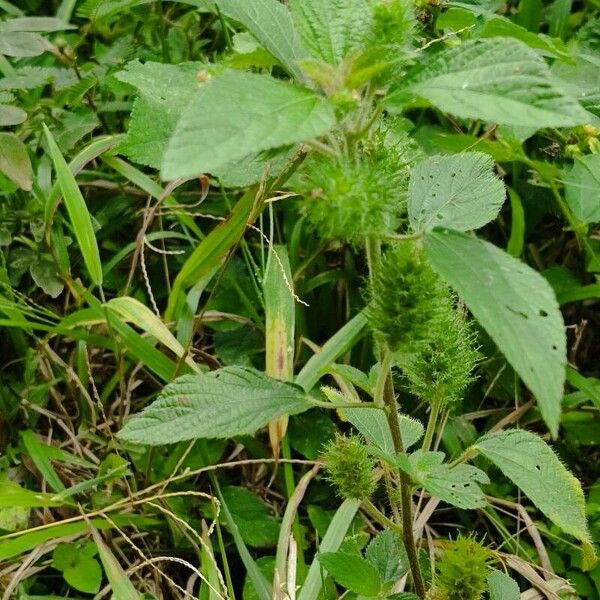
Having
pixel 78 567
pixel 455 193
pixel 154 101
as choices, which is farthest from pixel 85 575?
pixel 455 193

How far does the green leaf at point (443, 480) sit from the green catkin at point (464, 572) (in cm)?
9

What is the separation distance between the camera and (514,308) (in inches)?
26.1

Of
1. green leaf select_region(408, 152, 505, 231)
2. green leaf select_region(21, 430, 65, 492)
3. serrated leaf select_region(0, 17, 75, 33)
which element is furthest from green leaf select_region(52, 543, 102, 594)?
serrated leaf select_region(0, 17, 75, 33)

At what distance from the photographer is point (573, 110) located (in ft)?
2.09

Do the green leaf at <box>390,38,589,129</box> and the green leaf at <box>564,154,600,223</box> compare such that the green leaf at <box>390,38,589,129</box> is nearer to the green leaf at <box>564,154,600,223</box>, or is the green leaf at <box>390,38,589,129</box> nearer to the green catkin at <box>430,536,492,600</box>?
the green catkin at <box>430,536,492,600</box>

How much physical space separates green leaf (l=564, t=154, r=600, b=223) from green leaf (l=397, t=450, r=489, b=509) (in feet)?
2.12

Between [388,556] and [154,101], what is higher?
[154,101]

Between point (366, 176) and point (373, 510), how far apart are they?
484mm

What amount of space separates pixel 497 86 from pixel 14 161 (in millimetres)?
992

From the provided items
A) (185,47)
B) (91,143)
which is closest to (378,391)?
(91,143)

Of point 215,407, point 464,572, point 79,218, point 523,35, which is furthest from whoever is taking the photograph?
point 79,218

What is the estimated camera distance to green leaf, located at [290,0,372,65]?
2.45 feet

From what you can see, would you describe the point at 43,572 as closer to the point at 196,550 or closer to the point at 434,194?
the point at 196,550

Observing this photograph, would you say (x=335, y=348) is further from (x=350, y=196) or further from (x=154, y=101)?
(x=350, y=196)
